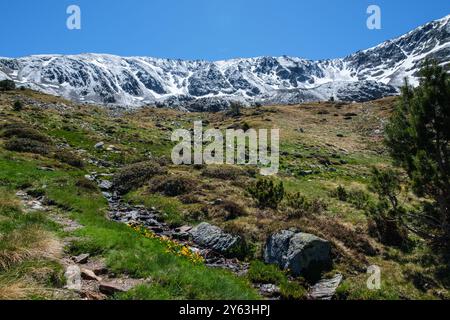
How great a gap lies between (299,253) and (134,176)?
55.4 ft

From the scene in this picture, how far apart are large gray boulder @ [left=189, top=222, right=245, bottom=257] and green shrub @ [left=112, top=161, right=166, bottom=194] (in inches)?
401

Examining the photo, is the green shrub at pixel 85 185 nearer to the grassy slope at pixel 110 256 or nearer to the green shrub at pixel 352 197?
the grassy slope at pixel 110 256

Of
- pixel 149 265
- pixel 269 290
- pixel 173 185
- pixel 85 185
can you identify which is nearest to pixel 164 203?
pixel 173 185

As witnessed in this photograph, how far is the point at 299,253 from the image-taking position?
15.0 metres

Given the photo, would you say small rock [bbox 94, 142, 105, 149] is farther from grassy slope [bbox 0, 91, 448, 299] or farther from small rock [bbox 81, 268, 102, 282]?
small rock [bbox 81, 268, 102, 282]

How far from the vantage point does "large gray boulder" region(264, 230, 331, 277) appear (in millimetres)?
14828

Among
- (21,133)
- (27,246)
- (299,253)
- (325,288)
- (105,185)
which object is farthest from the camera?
(21,133)

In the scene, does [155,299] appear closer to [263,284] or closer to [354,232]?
[263,284]

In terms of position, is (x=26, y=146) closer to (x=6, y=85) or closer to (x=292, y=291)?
(x=292, y=291)

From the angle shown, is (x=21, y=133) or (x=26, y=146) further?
(x=21, y=133)

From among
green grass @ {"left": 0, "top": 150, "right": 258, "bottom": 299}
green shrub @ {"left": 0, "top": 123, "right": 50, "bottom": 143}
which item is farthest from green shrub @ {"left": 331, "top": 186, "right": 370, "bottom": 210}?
green shrub @ {"left": 0, "top": 123, "right": 50, "bottom": 143}

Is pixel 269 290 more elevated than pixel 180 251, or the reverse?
pixel 180 251

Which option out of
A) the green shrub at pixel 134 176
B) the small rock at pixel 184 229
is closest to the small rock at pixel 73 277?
the small rock at pixel 184 229
